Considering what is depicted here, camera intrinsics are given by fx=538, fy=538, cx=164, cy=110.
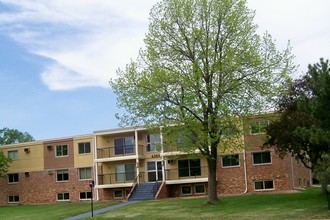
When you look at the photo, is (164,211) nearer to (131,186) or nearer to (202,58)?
(202,58)

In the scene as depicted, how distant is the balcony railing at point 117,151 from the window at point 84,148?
65.8 inches

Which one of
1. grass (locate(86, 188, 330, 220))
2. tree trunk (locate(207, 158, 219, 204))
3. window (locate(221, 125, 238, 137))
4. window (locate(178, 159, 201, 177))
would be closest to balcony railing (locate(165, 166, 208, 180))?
window (locate(178, 159, 201, 177))

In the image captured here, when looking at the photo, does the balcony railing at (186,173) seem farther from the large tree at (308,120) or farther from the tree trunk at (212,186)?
the large tree at (308,120)

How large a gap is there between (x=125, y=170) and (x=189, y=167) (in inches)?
249

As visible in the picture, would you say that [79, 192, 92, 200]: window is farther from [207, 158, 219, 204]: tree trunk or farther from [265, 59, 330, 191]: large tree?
[265, 59, 330, 191]: large tree

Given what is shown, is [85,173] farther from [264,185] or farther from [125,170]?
[264,185]

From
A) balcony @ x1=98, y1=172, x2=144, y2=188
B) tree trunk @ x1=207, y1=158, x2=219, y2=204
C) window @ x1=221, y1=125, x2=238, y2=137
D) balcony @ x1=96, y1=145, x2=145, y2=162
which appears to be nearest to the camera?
window @ x1=221, y1=125, x2=238, y2=137

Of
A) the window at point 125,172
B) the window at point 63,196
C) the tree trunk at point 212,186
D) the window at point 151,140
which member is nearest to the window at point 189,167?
the window at point 151,140

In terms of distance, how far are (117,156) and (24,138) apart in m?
52.0

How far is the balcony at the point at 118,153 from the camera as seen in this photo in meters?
45.9

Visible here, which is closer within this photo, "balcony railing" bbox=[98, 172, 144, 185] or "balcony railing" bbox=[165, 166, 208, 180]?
"balcony railing" bbox=[165, 166, 208, 180]

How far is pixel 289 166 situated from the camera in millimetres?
41094

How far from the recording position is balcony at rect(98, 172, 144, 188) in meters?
45.8

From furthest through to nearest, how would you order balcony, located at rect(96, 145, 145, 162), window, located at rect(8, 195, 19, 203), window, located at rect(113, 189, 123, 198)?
window, located at rect(8, 195, 19, 203) → window, located at rect(113, 189, 123, 198) → balcony, located at rect(96, 145, 145, 162)
